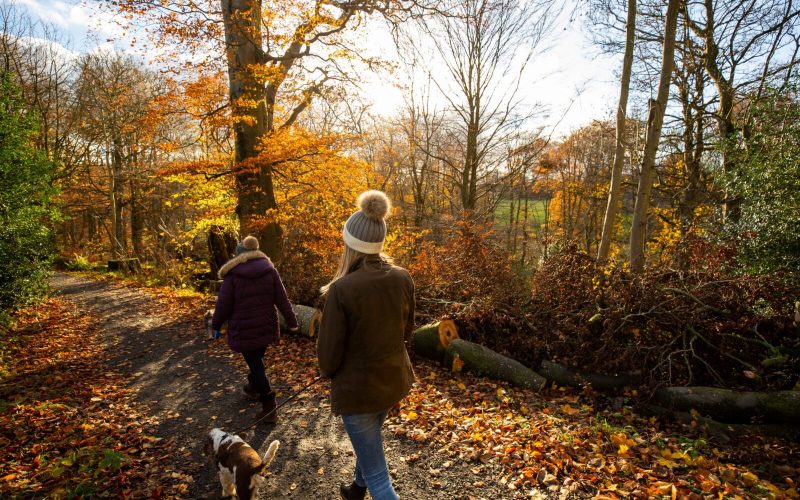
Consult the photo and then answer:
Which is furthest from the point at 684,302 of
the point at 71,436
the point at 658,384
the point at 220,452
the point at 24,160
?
the point at 24,160

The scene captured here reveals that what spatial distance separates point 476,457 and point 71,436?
4544 mm

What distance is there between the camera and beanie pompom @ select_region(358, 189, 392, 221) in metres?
2.45

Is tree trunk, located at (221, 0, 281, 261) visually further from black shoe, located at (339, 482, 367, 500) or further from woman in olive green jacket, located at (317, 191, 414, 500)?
black shoe, located at (339, 482, 367, 500)

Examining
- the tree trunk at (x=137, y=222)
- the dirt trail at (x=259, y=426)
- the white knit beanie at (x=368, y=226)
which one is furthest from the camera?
the tree trunk at (x=137, y=222)

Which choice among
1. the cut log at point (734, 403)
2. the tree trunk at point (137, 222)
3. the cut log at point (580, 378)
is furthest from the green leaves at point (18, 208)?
the tree trunk at point (137, 222)

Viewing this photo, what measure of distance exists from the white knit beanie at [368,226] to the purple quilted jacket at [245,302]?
2.32 meters

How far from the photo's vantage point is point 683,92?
12805mm

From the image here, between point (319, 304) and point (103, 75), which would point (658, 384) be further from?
point (103, 75)

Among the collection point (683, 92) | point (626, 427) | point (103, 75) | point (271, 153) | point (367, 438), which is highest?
point (103, 75)

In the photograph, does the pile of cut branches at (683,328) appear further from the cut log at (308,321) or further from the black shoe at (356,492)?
the cut log at (308,321)

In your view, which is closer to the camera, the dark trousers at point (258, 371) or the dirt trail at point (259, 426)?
the dirt trail at point (259, 426)

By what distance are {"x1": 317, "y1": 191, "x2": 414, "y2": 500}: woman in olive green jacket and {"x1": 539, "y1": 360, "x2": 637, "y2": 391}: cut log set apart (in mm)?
4409

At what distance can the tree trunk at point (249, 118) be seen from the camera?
9.57m

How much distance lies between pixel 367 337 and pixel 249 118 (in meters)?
9.15
